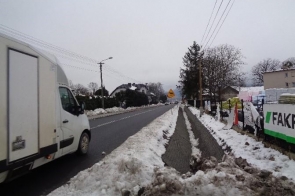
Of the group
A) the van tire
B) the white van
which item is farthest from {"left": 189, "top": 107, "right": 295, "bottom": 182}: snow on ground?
the white van

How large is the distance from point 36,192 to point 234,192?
3.73 meters

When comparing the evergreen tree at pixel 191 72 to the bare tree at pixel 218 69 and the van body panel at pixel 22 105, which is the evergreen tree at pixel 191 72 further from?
the van body panel at pixel 22 105

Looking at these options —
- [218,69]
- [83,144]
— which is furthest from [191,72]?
[83,144]

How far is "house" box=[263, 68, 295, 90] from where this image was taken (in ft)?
222

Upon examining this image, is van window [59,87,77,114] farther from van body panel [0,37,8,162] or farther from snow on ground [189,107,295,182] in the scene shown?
snow on ground [189,107,295,182]

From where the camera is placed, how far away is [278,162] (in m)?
5.49

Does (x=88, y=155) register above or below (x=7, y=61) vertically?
below

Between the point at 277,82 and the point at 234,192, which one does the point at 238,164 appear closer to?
the point at 234,192

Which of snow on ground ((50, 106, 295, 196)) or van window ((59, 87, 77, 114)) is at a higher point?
van window ((59, 87, 77, 114))

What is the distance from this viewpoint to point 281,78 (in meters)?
68.8

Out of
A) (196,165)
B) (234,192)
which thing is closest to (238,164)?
(196,165)

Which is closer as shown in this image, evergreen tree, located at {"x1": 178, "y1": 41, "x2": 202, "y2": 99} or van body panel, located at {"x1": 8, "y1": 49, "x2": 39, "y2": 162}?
van body panel, located at {"x1": 8, "y1": 49, "x2": 39, "y2": 162}

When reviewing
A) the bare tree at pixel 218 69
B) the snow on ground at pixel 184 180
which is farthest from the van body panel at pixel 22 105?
the bare tree at pixel 218 69

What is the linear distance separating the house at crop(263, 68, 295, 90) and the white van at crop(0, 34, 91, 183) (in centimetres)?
7306
